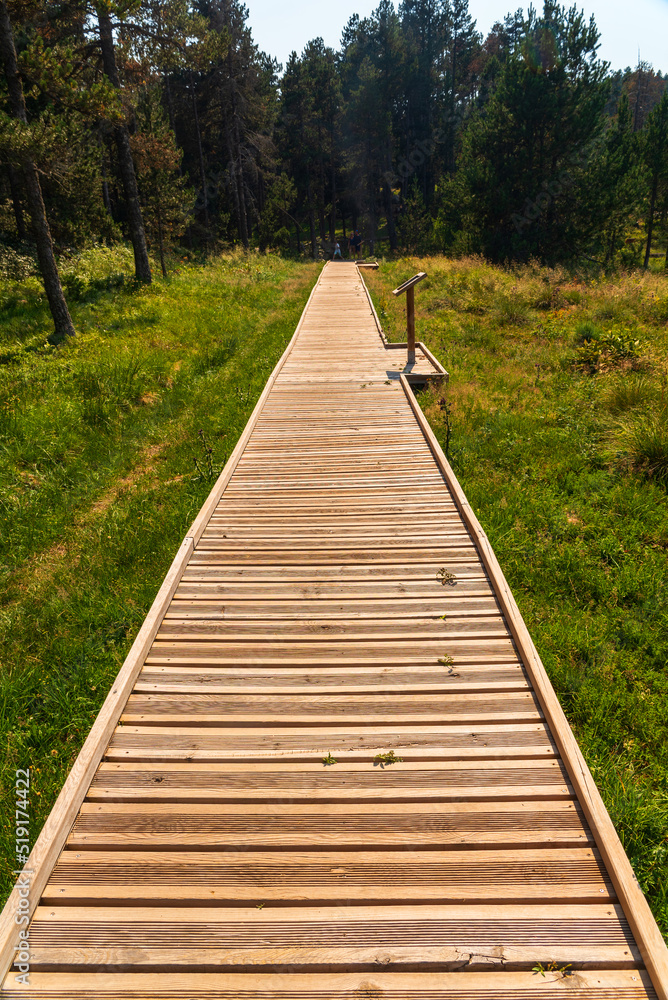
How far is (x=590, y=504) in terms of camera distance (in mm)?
5926

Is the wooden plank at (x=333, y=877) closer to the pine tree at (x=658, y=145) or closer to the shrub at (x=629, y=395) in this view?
the shrub at (x=629, y=395)

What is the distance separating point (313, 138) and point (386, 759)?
5226 cm

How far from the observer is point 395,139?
5025 cm

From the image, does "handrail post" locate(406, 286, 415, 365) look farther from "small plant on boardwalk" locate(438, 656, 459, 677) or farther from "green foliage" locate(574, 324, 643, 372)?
"small plant on boardwalk" locate(438, 656, 459, 677)

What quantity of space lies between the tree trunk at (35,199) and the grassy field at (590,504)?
7366 mm

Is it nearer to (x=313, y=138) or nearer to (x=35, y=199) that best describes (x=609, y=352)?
(x=35, y=199)

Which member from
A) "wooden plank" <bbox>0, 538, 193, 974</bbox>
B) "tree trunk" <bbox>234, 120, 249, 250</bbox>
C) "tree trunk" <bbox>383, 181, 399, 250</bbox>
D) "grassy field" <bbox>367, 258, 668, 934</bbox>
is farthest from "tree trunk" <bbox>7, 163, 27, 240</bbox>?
"tree trunk" <bbox>383, 181, 399, 250</bbox>

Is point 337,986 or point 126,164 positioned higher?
point 126,164

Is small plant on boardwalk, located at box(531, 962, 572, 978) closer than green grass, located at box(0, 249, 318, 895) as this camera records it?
Yes

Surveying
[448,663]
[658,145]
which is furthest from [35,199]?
[658,145]

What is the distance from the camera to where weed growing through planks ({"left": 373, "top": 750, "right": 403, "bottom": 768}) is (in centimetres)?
284

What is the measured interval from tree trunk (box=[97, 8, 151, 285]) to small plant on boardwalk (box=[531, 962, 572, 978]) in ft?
59.6

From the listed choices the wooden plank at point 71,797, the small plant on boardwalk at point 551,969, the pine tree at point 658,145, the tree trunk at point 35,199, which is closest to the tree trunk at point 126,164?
the tree trunk at point 35,199

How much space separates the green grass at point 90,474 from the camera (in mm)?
3717
